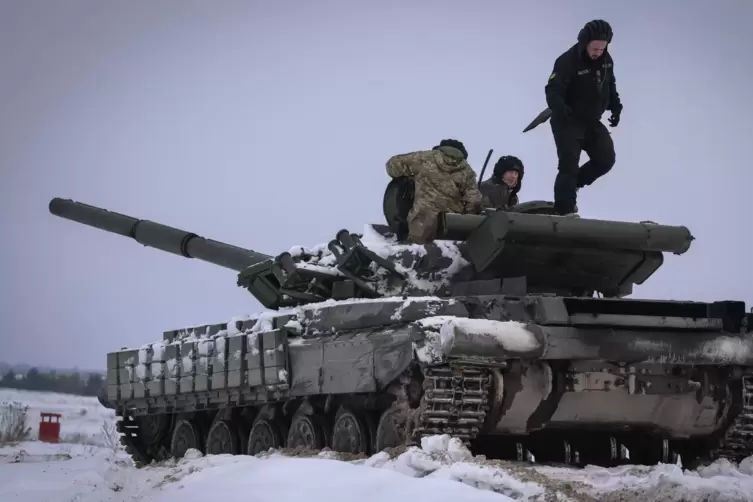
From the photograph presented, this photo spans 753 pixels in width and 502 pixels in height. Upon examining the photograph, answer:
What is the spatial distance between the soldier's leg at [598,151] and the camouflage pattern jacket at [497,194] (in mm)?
1293

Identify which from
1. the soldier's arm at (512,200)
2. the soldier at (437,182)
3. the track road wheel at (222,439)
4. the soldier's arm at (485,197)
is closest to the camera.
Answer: the soldier at (437,182)

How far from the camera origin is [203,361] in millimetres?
16719

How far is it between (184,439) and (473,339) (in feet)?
24.2

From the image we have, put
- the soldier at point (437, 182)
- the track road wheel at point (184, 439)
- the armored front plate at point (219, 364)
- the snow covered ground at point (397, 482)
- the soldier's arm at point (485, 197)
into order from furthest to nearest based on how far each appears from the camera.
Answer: the track road wheel at point (184, 439), the armored front plate at point (219, 364), the soldier's arm at point (485, 197), the soldier at point (437, 182), the snow covered ground at point (397, 482)

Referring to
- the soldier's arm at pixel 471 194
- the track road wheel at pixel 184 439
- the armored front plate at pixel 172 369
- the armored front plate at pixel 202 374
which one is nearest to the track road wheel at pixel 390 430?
the soldier's arm at pixel 471 194

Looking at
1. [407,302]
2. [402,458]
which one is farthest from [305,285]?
[402,458]

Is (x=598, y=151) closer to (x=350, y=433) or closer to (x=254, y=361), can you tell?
(x=350, y=433)

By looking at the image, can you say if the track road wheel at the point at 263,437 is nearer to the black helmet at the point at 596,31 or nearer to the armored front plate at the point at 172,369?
the armored front plate at the point at 172,369

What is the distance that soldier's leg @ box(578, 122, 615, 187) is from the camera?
14617mm

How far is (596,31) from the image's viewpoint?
1382 cm

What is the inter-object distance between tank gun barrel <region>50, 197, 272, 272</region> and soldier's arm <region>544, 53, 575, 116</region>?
4454 mm

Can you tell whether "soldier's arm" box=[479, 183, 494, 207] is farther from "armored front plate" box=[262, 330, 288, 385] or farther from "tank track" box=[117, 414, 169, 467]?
"tank track" box=[117, 414, 169, 467]

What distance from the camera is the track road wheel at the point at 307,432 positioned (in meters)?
14.8

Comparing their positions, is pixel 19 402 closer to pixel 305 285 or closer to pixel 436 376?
pixel 305 285
